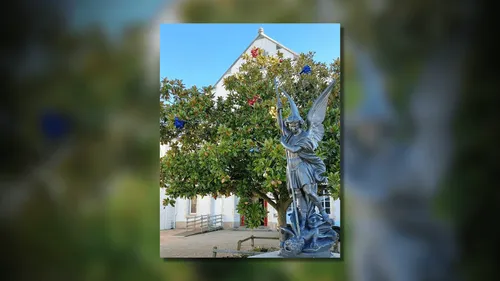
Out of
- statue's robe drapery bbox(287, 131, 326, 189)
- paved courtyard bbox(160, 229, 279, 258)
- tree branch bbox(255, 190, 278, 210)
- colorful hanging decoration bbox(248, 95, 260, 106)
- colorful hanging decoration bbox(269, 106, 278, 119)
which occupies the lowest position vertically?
paved courtyard bbox(160, 229, 279, 258)

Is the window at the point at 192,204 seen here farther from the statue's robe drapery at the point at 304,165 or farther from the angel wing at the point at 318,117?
the angel wing at the point at 318,117

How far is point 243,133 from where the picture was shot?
2.30 m

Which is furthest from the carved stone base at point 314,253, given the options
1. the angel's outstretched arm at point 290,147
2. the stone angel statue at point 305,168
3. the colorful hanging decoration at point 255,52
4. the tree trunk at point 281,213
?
the colorful hanging decoration at point 255,52

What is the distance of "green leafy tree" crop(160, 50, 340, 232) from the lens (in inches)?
88.4

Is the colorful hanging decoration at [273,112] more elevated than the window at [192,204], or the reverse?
the colorful hanging decoration at [273,112]

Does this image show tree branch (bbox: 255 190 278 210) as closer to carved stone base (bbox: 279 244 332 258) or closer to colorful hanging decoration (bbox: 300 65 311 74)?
carved stone base (bbox: 279 244 332 258)

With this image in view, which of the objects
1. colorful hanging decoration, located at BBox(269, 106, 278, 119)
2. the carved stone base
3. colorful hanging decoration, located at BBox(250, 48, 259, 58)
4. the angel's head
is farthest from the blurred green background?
colorful hanging decoration, located at BBox(269, 106, 278, 119)

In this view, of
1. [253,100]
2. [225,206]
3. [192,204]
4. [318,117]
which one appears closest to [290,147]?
[318,117]

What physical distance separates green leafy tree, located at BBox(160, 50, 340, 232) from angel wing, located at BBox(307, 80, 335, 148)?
1.1 inches

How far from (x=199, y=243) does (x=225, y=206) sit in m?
0.24

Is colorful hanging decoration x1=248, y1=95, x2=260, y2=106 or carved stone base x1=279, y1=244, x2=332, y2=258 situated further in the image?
colorful hanging decoration x1=248, y1=95, x2=260, y2=106
